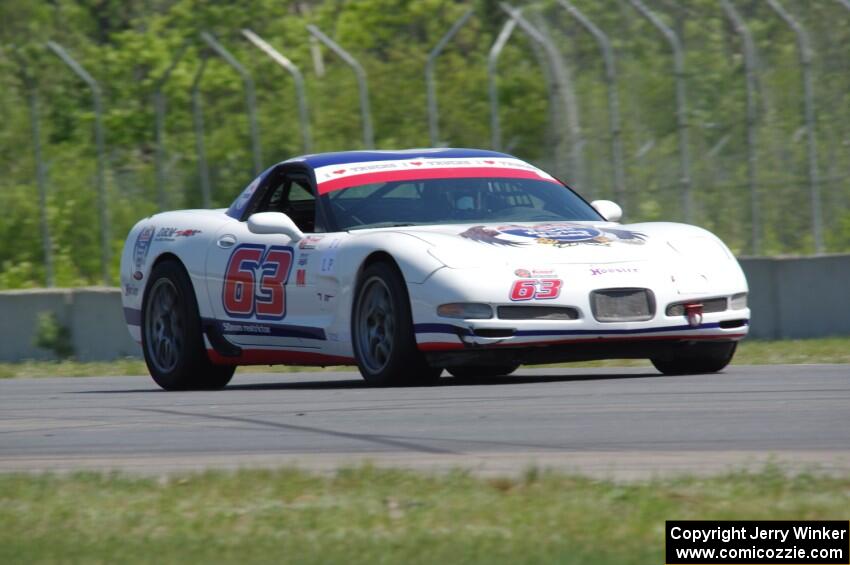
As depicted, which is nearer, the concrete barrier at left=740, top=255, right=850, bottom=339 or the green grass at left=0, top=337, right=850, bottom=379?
the green grass at left=0, top=337, right=850, bottom=379

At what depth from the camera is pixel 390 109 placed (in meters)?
18.0

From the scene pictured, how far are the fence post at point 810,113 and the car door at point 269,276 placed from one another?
5.06m

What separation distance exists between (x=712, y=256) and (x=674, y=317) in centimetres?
58

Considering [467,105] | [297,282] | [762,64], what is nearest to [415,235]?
[297,282]

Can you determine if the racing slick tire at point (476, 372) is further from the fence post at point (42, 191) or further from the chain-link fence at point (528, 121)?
the fence post at point (42, 191)

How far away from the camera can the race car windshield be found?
409 inches

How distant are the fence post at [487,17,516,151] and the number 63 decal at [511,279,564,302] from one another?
7.28 metres

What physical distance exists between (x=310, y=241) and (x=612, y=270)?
193 centimetres

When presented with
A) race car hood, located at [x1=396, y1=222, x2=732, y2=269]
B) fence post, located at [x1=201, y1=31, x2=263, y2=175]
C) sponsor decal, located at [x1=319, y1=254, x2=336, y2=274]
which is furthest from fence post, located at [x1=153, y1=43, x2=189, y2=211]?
race car hood, located at [x1=396, y1=222, x2=732, y2=269]

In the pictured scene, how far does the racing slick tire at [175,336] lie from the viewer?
11211mm

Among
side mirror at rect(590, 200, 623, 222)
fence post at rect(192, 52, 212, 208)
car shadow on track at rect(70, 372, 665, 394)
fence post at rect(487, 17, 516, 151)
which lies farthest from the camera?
fence post at rect(192, 52, 212, 208)

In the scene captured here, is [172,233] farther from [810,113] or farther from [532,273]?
[810,113]

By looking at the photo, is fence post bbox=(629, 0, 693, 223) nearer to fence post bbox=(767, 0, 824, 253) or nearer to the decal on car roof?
fence post bbox=(767, 0, 824, 253)

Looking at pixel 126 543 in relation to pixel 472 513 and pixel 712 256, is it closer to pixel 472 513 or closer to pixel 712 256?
pixel 472 513
